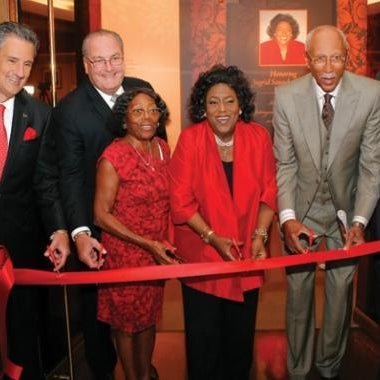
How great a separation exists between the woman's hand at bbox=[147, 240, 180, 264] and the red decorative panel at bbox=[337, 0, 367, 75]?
215 cm

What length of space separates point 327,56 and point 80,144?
1.31m

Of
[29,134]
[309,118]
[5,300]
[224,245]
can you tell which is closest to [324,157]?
[309,118]

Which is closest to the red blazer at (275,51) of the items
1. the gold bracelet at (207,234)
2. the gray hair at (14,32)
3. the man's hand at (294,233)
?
the man's hand at (294,233)

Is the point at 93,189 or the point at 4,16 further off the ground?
the point at 4,16

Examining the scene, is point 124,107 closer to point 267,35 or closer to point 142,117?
point 142,117

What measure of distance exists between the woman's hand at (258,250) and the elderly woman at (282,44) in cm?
177

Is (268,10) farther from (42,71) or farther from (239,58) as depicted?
(42,71)

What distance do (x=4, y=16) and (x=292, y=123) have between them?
1.58m

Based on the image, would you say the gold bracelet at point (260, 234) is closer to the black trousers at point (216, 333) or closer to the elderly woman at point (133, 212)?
the black trousers at point (216, 333)

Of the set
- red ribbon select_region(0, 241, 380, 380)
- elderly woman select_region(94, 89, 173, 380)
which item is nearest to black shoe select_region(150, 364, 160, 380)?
elderly woman select_region(94, 89, 173, 380)

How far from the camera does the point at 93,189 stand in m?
3.10

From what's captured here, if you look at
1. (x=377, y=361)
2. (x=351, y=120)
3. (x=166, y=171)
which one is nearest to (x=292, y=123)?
(x=351, y=120)

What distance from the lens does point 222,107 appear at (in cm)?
275

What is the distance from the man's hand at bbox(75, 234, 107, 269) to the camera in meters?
2.78
